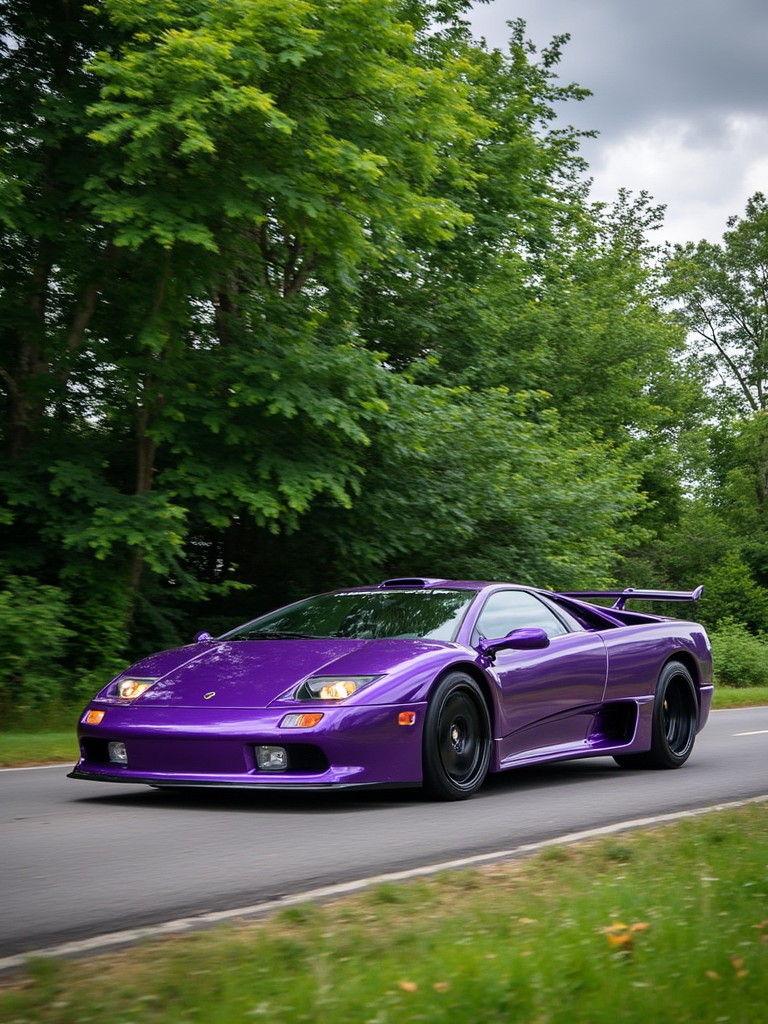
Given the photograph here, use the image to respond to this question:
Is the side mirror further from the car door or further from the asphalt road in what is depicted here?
the asphalt road

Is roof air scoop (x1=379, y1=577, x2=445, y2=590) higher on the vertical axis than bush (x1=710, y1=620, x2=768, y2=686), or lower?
higher

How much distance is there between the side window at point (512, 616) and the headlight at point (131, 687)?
6.64 feet

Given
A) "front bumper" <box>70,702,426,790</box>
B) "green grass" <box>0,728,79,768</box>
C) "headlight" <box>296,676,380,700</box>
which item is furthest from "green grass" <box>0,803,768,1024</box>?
"green grass" <box>0,728,79,768</box>

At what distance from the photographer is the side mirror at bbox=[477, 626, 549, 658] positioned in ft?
26.6

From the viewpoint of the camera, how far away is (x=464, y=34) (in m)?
27.8

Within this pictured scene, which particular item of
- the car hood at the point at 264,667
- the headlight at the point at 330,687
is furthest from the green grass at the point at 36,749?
the headlight at the point at 330,687

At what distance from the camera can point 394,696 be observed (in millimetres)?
7176

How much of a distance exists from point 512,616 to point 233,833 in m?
2.95

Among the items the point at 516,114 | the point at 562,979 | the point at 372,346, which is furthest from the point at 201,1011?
the point at 516,114

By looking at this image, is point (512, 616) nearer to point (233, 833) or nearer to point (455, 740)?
point (455, 740)

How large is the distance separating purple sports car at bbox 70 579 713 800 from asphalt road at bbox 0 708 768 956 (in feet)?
0.81

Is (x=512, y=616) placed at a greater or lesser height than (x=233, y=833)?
greater

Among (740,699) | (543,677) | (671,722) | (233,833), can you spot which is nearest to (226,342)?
(671,722)

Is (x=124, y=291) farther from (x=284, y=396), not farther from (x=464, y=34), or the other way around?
(x=464, y=34)
